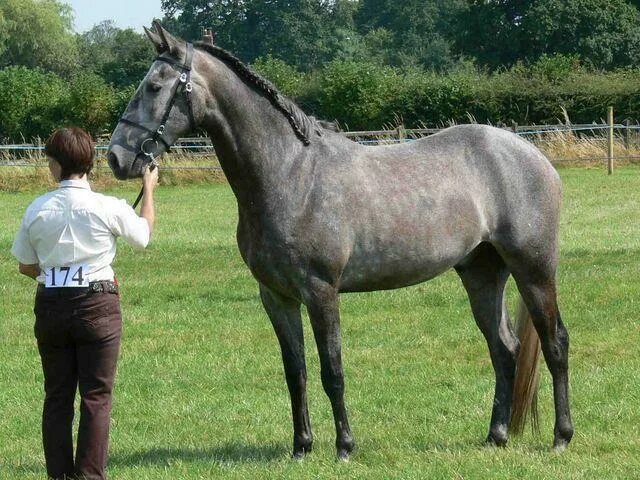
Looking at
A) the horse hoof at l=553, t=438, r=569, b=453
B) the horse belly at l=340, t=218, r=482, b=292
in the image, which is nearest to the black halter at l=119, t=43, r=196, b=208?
the horse belly at l=340, t=218, r=482, b=292

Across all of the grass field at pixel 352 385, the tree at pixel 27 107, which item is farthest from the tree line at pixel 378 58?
the grass field at pixel 352 385

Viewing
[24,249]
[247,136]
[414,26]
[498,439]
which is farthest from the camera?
[414,26]

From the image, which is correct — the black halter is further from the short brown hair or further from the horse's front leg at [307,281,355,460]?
the horse's front leg at [307,281,355,460]

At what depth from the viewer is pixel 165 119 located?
17.6 ft

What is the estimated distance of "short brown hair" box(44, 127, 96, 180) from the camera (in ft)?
15.9

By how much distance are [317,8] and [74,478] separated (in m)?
73.5

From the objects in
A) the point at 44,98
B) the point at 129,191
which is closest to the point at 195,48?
the point at 129,191

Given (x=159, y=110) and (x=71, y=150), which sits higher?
(x=159, y=110)

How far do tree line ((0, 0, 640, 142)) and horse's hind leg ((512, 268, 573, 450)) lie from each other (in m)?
9.90

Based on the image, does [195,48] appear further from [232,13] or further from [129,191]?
[232,13]

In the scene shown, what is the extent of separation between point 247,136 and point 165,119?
469 mm

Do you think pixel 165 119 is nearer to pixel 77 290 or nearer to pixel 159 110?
pixel 159 110

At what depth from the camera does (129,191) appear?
90.0 feet

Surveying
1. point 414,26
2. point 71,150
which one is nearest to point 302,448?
point 71,150
